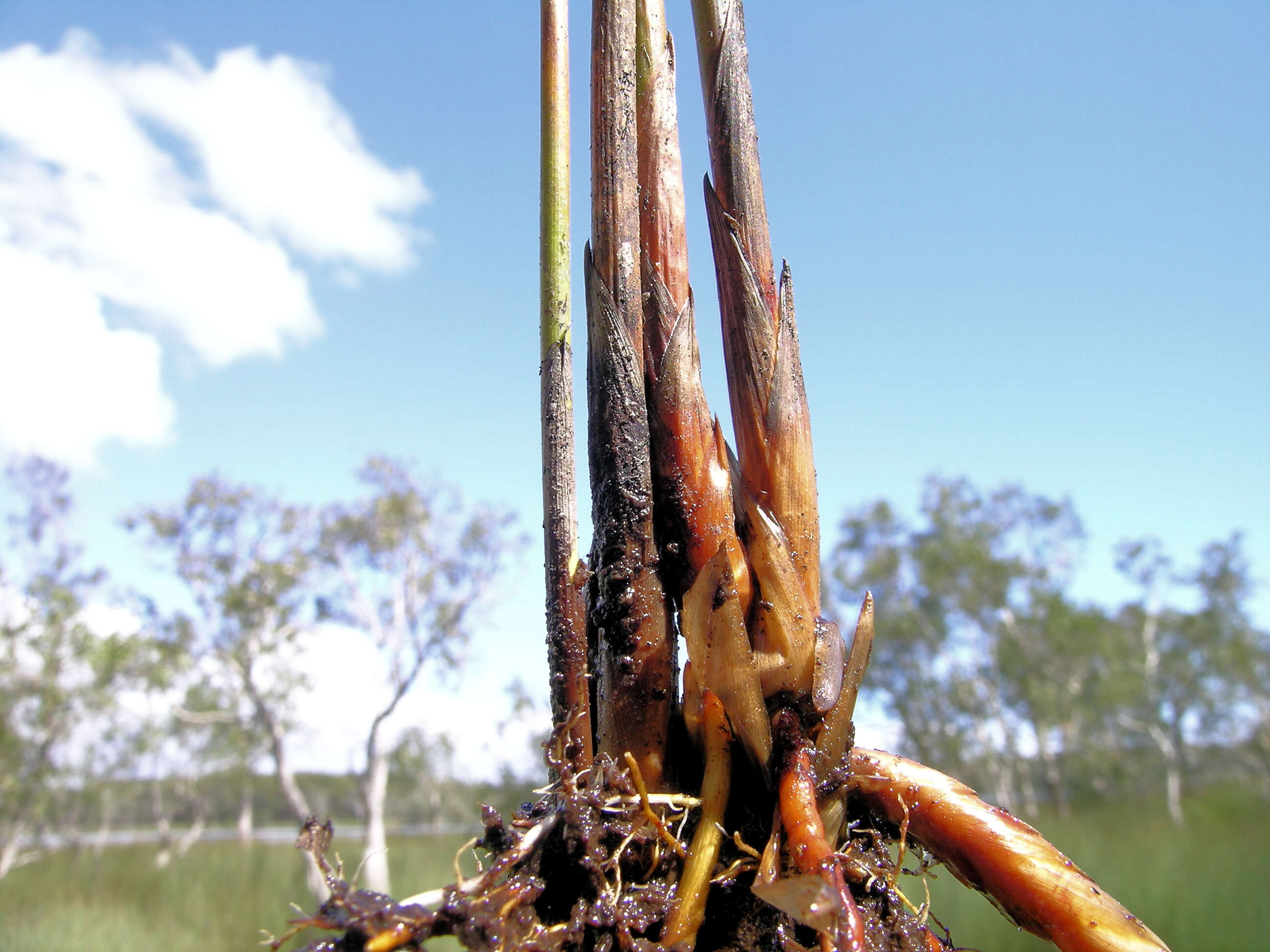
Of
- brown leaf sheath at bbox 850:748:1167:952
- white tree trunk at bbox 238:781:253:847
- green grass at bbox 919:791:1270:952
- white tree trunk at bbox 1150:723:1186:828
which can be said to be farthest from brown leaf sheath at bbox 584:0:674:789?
white tree trunk at bbox 238:781:253:847

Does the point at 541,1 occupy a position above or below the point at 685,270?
above

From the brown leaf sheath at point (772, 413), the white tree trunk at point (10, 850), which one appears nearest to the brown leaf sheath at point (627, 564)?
the brown leaf sheath at point (772, 413)

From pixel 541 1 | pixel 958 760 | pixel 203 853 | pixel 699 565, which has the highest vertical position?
pixel 541 1

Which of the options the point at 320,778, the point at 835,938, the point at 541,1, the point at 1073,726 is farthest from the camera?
the point at 320,778

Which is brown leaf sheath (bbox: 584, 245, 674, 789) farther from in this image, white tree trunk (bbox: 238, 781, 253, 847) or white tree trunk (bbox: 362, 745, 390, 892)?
white tree trunk (bbox: 238, 781, 253, 847)

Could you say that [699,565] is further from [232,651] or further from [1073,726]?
[1073,726]

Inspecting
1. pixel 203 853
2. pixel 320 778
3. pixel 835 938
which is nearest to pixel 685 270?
pixel 835 938

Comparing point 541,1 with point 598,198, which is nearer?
point 598,198

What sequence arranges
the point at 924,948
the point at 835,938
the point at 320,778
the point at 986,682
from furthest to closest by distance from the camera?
the point at 320,778 → the point at 986,682 → the point at 924,948 → the point at 835,938
